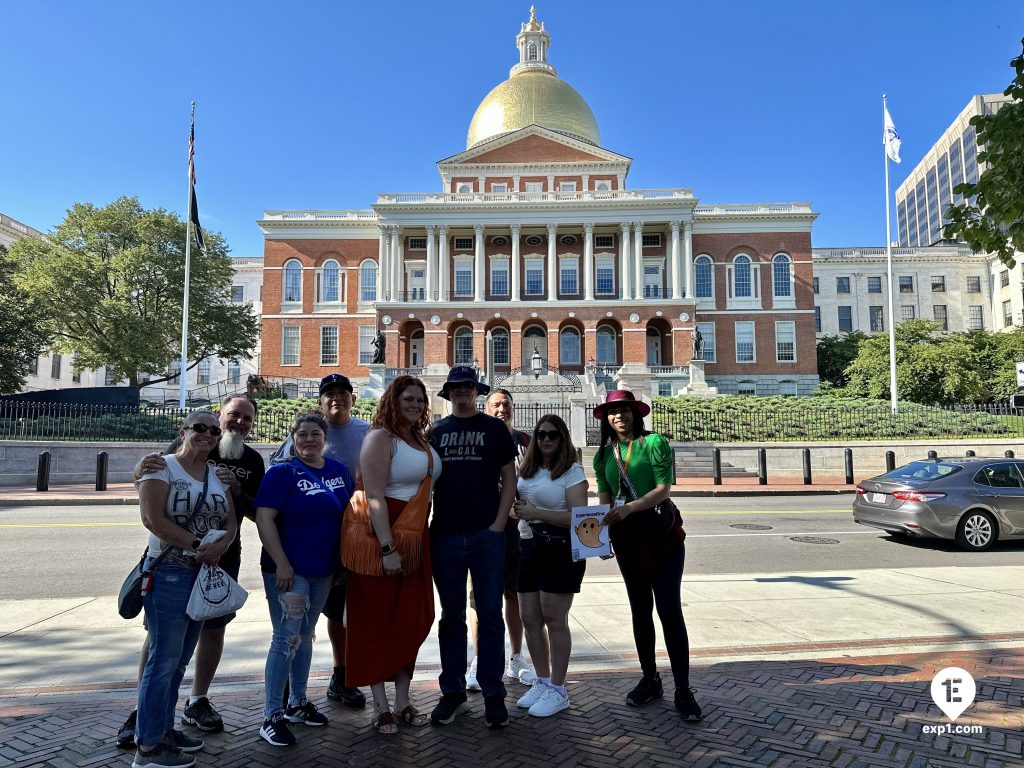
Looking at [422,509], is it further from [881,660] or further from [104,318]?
[104,318]

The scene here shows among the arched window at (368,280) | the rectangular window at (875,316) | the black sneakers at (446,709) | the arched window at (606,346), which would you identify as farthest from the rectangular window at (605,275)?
the black sneakers at (446,709)

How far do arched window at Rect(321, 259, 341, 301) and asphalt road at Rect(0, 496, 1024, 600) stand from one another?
130 ft

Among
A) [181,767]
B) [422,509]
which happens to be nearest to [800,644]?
[422,509]

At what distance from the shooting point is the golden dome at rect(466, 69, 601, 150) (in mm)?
55375

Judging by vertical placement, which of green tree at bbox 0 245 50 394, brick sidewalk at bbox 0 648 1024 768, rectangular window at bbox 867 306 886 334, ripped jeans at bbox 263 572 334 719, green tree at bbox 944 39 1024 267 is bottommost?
brick sidewalk at bbox 0 648 1024 768

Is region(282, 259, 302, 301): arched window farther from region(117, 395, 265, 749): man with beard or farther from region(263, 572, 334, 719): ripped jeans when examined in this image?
region(263, 572, 334, 719): ripped jeans

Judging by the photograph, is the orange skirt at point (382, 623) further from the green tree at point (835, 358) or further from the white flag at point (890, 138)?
the green tree at point (835, 358)

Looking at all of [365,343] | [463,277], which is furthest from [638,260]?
[365,343]

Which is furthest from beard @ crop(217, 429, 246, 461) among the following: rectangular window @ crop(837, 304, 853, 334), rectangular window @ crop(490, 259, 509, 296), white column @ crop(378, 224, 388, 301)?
rectangular window @ crop(837, 304, 853, 334)

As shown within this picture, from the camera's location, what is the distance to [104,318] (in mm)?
34906

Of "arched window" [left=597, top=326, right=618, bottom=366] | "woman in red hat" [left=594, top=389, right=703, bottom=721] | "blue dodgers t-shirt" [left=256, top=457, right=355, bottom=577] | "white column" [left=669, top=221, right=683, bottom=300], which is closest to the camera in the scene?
"blue dodgers t-shirt" [left=256, top=457, right=355, bottom=577]

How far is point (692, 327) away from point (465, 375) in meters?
45.5

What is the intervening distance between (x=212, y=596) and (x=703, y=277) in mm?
52389

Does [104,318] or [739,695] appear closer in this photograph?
[739,695]
